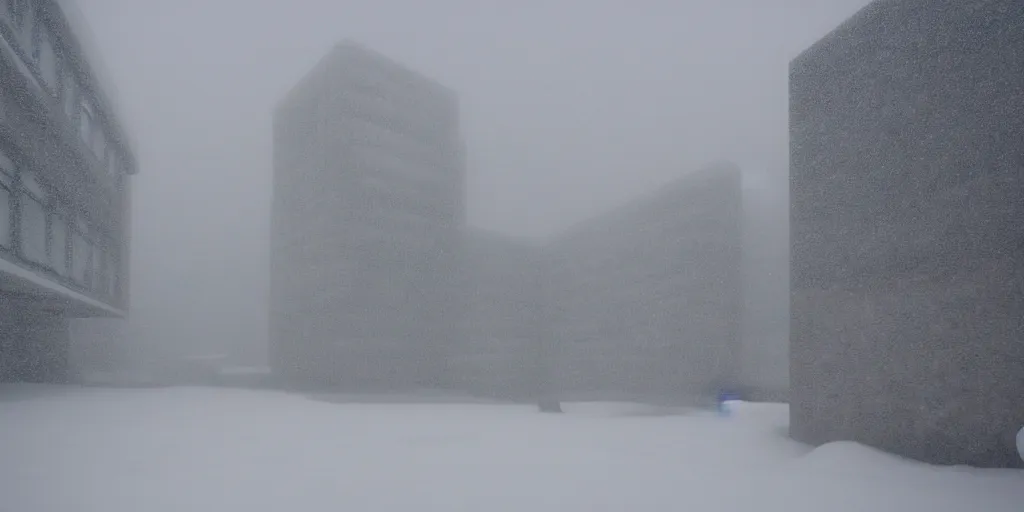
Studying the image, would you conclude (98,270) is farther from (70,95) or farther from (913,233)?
(913,233)

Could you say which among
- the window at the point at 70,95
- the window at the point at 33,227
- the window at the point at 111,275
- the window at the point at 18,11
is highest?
the window at the point at 18,11

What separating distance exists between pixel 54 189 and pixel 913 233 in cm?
1695

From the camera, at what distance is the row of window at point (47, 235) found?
11.0 meters

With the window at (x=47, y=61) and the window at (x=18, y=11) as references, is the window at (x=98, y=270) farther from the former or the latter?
the window at (x=18, y=11)

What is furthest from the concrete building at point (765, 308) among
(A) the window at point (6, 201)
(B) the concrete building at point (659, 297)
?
(A) the window at point (6, 201)

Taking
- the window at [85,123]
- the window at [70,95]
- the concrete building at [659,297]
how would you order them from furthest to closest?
the concrete building at [659,297] → the window at [85,123] → the window at [70,95]

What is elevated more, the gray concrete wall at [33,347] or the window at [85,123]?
the window at [85,123]

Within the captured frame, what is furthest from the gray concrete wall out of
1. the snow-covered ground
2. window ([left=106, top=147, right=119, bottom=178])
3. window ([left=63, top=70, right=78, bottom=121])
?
the snow-covered ground

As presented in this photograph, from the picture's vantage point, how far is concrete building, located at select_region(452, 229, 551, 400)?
84.8ft

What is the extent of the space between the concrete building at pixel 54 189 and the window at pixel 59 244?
3 cm

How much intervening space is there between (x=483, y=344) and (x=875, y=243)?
2128 centimetres

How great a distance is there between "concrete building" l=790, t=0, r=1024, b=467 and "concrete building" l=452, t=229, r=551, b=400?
19069mm

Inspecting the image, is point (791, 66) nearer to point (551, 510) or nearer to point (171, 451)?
point (551, 510)

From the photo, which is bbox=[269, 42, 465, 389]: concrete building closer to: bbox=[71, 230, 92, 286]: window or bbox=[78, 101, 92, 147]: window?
bbox=[71, 230, 92, 286]: window
